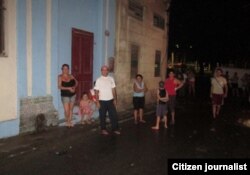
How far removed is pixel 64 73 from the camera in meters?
9.10

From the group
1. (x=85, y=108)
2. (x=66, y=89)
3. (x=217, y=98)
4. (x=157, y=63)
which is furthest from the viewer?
(x=157, y=63)

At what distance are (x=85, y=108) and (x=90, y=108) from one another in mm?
238

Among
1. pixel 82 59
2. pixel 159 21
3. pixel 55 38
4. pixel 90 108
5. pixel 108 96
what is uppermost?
pixel 159 21

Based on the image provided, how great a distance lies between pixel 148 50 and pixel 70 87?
25.7ft

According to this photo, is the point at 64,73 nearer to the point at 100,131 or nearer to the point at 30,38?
the point at 30,38

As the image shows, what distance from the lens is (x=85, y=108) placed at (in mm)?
10227

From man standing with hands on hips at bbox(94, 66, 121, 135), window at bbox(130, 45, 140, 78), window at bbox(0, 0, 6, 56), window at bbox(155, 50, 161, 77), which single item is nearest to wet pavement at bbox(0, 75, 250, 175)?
man standing with hands on hips at bbox(94, 66, 121, 135)

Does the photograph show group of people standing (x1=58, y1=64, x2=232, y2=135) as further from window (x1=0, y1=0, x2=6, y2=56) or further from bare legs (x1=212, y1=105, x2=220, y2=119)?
window (x1=0, y1=0, x2=6, y2=56)

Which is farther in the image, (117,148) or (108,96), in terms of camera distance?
(108,96)

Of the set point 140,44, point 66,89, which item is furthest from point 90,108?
point 140,44

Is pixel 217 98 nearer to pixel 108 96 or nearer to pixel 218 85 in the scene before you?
pixel 218 85

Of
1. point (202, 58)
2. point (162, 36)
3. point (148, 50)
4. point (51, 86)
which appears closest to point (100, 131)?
point (51, 86)
